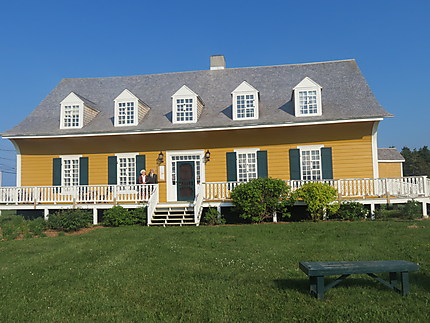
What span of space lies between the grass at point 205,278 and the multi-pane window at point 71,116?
792 cm

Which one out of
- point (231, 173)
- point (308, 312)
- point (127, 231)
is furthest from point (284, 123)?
point (308, 312)

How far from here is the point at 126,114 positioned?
18219 mm

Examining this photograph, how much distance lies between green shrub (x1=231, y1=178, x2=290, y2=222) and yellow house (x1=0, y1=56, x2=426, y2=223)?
137 cm

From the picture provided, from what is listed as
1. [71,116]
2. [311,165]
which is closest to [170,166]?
[71,116]

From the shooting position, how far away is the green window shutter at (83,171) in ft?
59.0

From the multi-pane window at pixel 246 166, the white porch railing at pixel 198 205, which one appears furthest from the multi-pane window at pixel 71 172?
Result: the multi-pane window at pixel 246 166

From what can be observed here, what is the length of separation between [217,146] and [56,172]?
321 inches

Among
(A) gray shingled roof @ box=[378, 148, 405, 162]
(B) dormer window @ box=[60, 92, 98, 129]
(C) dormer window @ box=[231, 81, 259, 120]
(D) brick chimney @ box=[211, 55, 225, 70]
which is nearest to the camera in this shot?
(C) dormer window @ box=[231, 81, 259, 120]

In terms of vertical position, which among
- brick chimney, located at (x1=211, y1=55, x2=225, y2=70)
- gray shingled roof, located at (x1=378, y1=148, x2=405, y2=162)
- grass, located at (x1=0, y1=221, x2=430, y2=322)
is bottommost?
grass, located at (x1=0, y1=221, x2=430, y2=322)

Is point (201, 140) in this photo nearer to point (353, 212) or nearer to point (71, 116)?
point (71, 116)

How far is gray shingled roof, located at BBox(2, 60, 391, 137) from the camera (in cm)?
1708

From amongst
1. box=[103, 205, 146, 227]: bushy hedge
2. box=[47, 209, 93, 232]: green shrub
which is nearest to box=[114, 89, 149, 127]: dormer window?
box=[103, 205, 146, 227]: bushy hedge

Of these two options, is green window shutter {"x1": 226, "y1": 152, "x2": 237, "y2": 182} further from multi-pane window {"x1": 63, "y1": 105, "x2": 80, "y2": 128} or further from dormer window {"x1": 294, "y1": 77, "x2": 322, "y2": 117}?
multi-pane window {"x1": 63, "y1": 105, "x2": 80, "y2": 128}

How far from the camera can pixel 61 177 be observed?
18.2 m
